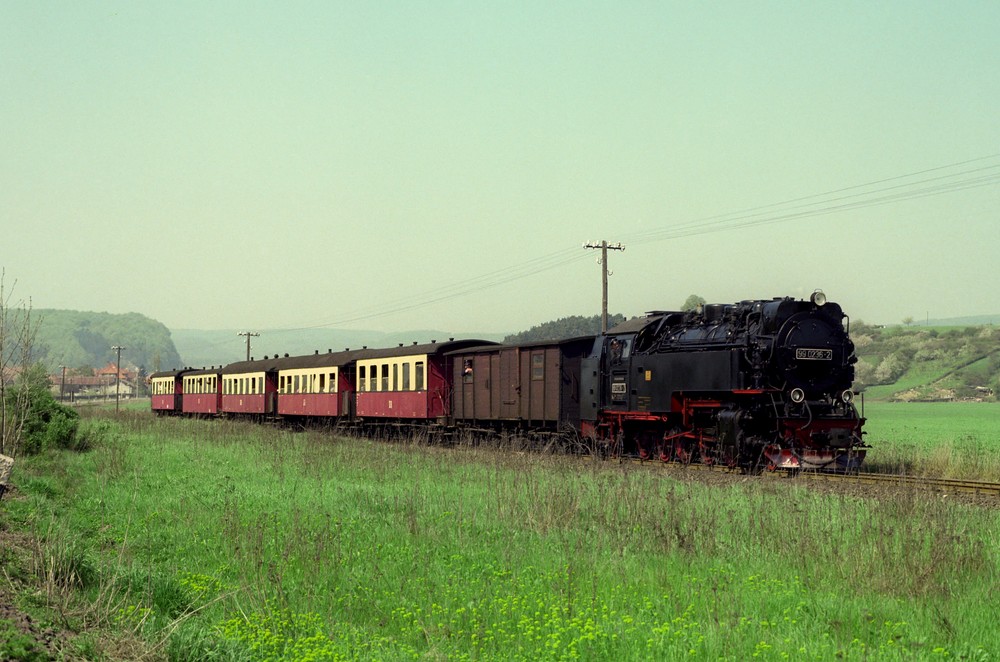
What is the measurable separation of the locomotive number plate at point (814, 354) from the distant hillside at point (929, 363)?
9051 cm

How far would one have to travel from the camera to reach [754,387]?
18.5m

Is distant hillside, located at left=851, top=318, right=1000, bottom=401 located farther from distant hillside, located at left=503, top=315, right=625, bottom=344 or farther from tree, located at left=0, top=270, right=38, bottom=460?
tree, located at left=0, top=270, right=38, bottom=460

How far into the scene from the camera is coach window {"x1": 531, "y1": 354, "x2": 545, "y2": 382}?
999 inches

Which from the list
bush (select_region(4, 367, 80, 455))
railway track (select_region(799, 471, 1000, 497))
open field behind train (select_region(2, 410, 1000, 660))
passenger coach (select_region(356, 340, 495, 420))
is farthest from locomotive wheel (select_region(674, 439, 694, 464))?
bush (select_region(4, 367, 80, 455))

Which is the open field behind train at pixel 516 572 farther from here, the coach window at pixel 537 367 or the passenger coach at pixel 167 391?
the passenger coach at pixel 167 391

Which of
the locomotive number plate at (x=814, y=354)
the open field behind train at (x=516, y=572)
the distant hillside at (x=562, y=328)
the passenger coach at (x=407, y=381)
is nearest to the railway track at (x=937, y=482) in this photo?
the open field behind train at (x=516, y=572)

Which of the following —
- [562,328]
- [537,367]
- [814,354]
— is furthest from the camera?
[562,328]

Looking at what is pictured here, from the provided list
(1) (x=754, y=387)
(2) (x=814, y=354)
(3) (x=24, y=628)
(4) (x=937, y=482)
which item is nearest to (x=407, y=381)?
(1) (x=754, y=387)

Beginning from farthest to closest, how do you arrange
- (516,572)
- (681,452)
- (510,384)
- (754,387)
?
(510,384) → (681,452) → (754,387) → (516,572)

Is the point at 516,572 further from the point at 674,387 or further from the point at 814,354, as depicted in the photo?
the point at 674,387

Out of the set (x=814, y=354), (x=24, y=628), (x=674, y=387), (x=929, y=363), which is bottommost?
(x=24, y=628)

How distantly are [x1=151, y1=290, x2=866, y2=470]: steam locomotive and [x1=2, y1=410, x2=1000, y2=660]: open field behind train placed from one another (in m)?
3.54

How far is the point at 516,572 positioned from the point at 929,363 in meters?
127

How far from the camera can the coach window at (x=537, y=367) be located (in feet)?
83.3
